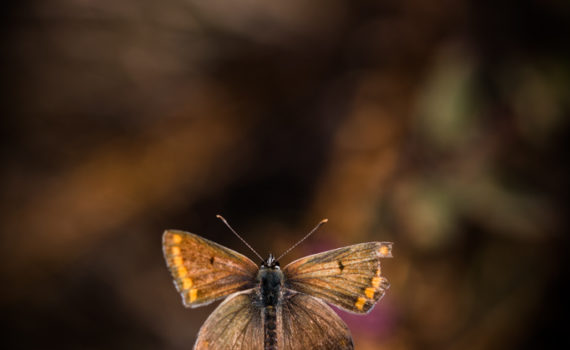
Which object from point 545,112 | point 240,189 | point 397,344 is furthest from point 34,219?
point 545,112

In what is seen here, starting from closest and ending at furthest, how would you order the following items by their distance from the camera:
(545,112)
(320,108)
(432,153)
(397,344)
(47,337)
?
(397,344), (545,112), (432,153), (47,337), (320,108)

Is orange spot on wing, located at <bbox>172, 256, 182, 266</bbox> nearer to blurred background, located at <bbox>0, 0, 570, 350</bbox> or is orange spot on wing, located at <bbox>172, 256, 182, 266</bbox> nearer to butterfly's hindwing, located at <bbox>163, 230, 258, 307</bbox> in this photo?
butterfly's hindwing, located at <bbox>163, 230, 258, 307</bbox>

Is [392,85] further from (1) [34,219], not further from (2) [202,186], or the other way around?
(1) [34,219]

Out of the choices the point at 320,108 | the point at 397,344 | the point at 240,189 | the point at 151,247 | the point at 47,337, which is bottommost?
the point at 397,344

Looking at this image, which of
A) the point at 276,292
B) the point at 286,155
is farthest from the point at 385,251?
the point at 286,155

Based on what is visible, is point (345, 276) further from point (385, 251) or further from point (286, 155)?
point (286, 155)
